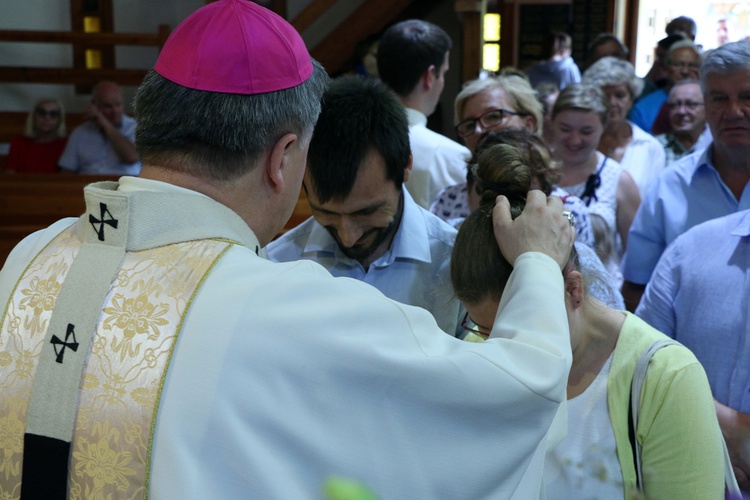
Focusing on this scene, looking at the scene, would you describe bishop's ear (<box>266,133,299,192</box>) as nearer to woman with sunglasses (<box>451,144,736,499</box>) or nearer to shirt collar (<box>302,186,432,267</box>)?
woman with sunglasses (<box>451,144,736,499</box>)

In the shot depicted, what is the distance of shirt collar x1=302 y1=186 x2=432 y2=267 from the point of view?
2102 millimetres

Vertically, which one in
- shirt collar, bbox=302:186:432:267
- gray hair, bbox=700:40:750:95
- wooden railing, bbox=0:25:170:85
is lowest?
wooden railing, bbox=0:25:170:85

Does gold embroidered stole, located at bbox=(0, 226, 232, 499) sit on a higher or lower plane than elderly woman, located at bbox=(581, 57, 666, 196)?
higher

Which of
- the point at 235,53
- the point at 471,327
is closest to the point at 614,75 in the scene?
the point at 471,327

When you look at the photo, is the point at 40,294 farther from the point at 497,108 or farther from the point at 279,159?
the point at 497,108

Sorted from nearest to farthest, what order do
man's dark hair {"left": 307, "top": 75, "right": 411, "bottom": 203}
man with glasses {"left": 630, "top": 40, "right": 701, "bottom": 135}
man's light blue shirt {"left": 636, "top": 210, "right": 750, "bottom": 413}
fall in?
man's dark hair {"left": 307, "top": 75, "right": 411, "bottom": 203} → man's light blue shirt {"left": 636, "top": 210, "right": 750, "bottom": 413} → man with glasses {"left": 630, "top": 40, "right": 701, "bottom": 135}

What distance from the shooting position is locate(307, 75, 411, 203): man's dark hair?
2.03 meters

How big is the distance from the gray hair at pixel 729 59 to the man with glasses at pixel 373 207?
1349 mm

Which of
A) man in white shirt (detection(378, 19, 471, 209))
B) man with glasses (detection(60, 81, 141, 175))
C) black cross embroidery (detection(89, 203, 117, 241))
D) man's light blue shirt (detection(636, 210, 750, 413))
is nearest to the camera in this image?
black cross embroidery (detection(89, 203, 117, 241))

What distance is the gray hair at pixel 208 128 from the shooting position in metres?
1.36

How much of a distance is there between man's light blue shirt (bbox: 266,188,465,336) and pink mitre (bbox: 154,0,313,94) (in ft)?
2.19

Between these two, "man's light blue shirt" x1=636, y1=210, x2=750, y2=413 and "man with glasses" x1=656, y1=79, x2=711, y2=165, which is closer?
"man's light blue shirt" x1=636, y1=210, x2=750, y2=413

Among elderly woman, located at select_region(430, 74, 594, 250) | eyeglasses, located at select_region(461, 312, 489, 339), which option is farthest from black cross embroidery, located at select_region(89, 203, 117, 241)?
elderly woman, located at select_region(430, 74, 594, 250)

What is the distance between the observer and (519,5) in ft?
28.2
